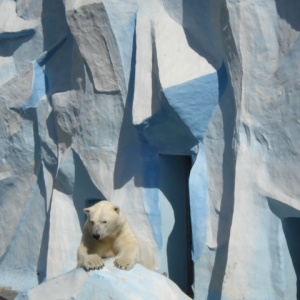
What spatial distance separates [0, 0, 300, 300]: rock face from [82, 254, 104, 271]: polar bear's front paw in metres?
0.31

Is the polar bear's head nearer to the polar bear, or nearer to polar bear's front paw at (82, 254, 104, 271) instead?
the polar bear

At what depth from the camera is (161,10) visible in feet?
26.1

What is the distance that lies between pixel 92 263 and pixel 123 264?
260 mm

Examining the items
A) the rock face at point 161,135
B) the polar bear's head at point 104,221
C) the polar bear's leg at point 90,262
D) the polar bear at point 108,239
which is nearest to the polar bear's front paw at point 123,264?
the polar bear at point 108,239

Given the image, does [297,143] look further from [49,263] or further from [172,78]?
[49,263]

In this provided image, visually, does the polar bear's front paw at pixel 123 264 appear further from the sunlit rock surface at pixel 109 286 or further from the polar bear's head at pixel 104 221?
the polar bear's head at pixel 104 221

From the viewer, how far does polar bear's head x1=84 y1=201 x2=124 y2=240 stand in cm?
602

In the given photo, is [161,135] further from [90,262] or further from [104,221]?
[90,262]

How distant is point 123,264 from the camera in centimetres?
580

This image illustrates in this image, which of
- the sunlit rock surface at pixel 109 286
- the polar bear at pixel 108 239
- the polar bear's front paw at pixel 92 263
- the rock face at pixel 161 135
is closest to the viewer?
the sunlit rock surface at pixel 109 286

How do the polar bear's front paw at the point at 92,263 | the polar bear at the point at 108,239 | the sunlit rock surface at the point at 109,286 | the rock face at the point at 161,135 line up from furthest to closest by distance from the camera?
the rock face at the point at 161,135
the polar bear at the point at 108,239
the polar bear's front paw at the point at 92,263
the sunlit rock surface at the point at 109,286

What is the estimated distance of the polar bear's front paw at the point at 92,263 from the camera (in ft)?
18.7

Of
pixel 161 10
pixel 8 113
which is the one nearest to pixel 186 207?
pixel 161 10

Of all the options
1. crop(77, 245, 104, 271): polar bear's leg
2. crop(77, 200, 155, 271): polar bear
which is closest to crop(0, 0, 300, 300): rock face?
crop(77, 245, 104, 271): polar bear's leg
